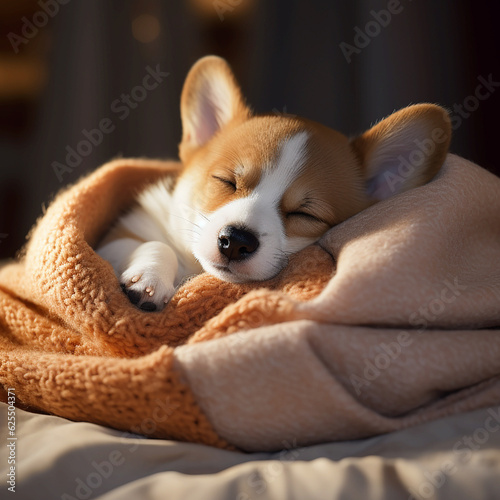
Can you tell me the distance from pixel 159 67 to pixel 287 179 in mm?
1661

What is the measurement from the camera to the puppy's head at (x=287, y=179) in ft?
4.53

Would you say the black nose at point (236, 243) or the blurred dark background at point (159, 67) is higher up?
the blurred dark background at point (159, 67)

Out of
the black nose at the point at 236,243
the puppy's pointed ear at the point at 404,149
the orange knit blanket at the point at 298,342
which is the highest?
the puppy's pointed ear at the point at 404,149

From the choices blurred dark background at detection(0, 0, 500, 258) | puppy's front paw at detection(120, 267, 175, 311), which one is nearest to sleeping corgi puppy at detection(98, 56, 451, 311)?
puppy's front paw at detection(120, 267, 175, 311)

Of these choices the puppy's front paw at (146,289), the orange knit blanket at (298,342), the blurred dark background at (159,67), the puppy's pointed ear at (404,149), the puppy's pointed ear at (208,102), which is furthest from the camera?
the blurred dark background at (159,67)

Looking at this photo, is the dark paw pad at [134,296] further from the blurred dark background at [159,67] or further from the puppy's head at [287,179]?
the blurred dark background at [159,67]

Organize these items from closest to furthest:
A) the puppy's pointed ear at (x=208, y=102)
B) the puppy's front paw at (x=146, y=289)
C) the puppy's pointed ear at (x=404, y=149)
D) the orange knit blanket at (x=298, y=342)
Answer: the orange knit blanket at (x=298, y=342), the puppy's front paw at (x=146, y=289), the puppy's pointed ear at (x=404, y=149), the puppy's pointed ear at (x=208, y=102)

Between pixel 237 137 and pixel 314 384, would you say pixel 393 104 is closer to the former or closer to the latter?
pixel 237 137

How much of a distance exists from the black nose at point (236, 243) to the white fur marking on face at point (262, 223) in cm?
1

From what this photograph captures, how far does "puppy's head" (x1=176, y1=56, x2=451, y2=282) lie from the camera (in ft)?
4.53

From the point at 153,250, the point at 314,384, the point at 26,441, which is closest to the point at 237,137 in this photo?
the point at 153,250

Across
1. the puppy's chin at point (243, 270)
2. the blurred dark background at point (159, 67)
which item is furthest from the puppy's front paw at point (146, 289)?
the blurred dark background at point (159, 67)

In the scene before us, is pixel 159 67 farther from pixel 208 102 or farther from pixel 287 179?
pixel 287 179

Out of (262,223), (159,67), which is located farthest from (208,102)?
(159,67)
